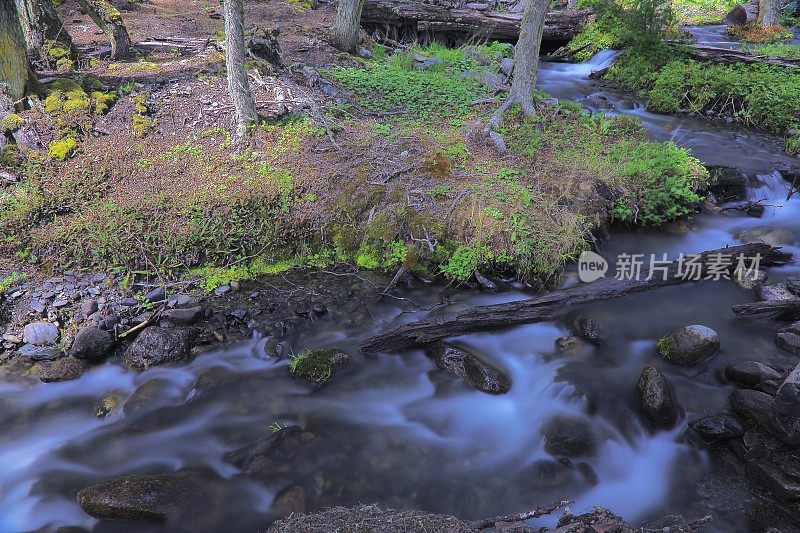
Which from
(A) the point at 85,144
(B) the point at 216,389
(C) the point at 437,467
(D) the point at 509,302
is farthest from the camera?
(A) the point at 85,144

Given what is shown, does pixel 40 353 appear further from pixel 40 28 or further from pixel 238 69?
pixel 40 28

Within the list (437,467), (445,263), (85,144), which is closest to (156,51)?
(85,144)

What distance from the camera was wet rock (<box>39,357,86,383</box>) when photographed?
5.23 metres

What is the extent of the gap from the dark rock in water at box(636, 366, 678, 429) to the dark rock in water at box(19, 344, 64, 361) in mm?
6079

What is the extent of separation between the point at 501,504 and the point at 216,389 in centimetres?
304

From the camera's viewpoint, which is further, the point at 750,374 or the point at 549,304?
the point at 549,304

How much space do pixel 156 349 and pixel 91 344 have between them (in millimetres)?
661

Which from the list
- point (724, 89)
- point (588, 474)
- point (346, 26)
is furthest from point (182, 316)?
point (724, 89)

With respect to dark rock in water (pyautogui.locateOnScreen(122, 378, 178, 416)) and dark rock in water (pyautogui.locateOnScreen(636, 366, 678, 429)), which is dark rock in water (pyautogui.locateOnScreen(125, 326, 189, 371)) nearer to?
dark rock in water (pyautogui.locateOnScreen(122, 378, 178, 416))

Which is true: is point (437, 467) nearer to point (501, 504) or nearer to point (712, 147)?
point (501, 504)

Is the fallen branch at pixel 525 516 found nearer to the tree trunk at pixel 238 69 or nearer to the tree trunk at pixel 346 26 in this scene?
the tree trunk at pixel 238 69

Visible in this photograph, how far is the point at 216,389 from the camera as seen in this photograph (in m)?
5.33

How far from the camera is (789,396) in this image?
443 cm

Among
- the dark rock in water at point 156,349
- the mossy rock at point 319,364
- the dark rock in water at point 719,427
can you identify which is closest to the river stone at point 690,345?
the dark rock in water at point 719,427
